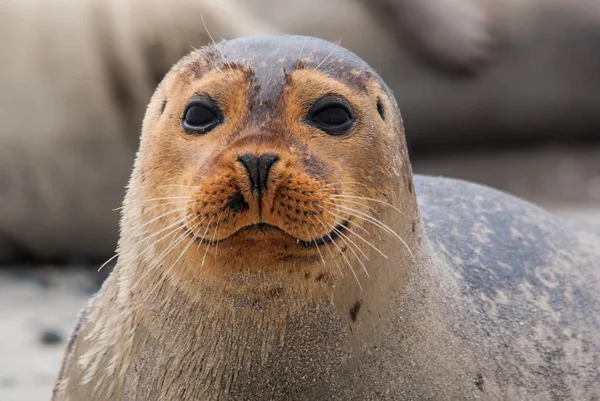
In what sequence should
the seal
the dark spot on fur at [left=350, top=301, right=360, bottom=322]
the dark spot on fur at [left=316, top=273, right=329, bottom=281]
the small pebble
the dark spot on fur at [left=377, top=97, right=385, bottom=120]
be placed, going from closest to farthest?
the seal, the dark spot on fur at [left=316, top=273, right=329, bottom=281], the dark spot on fur at [left=350, top=301, right=360, bottom=322], the dark spot on fur at [left=377, top=97, right=385, bottom=120], the small pebble

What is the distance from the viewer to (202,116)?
2393 millimetres

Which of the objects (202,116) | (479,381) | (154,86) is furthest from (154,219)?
(154,86)

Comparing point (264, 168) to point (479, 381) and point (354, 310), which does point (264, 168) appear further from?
point (479, 381)

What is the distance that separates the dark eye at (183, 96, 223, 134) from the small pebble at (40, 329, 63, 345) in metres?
2.66

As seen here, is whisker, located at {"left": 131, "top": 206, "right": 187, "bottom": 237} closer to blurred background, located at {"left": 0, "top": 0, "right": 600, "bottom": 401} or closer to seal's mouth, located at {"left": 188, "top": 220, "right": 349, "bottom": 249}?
seal's mouth, located at {"left": 188, "top": 220, "right": 349, "bottom": 249}

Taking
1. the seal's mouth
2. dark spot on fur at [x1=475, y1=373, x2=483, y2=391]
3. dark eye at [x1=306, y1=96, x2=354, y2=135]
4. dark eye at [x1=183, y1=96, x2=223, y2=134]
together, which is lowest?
dark spot on fur at [x1=475, y1=373, x2=483, y2=391]

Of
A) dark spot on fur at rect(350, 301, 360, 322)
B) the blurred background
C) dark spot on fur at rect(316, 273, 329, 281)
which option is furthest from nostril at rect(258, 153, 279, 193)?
the blurred background

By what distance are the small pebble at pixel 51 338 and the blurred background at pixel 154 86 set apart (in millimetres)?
11

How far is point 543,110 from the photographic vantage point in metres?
8.74

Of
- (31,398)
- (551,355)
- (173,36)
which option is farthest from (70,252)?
(551,355)

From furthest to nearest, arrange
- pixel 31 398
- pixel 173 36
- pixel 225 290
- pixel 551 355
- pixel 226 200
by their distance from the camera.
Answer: pixel 173 36
pixel 31 398
pixel 551 355
pixel 225 290
pixel 226 200

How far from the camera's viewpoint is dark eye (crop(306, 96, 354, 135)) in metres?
2.36

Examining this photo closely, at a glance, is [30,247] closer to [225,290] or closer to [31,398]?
[31,398]

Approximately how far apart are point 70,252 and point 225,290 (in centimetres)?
438
